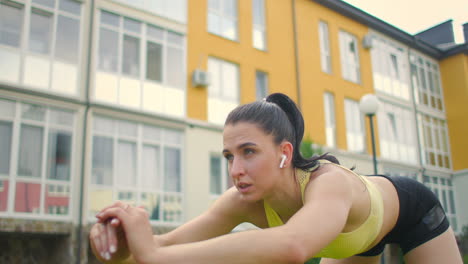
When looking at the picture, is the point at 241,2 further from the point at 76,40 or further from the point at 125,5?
the point at 76,40

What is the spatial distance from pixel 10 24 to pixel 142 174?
569 centimetres

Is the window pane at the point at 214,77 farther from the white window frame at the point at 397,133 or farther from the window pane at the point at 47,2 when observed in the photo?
the white window frame at the point at 397,133

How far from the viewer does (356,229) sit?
7.66 ft

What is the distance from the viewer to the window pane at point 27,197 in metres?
12.5

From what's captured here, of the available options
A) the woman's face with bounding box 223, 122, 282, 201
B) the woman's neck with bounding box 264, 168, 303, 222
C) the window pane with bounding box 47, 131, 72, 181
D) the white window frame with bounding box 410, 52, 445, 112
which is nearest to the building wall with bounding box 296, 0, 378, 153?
the white window frame with bounding box 410, 52, 445, 112

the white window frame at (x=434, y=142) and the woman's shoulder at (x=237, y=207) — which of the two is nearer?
the woman's shoulder at (x=237, y=207)

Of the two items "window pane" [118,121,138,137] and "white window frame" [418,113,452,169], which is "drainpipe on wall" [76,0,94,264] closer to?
"window pane" [118,121,138,137]

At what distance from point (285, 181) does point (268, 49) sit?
1857 cm

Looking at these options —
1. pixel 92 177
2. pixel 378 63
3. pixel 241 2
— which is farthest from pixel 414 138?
pixel 92 177

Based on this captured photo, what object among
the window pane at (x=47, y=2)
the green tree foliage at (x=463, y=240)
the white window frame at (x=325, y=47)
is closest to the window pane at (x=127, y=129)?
the window pane at (x=47, y=2)

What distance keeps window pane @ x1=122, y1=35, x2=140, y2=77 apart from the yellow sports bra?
1367 centimetres

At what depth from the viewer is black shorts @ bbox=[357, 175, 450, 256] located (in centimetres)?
296

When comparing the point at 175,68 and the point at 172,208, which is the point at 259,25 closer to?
the point at 175,68

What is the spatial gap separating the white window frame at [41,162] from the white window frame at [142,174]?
69cm
